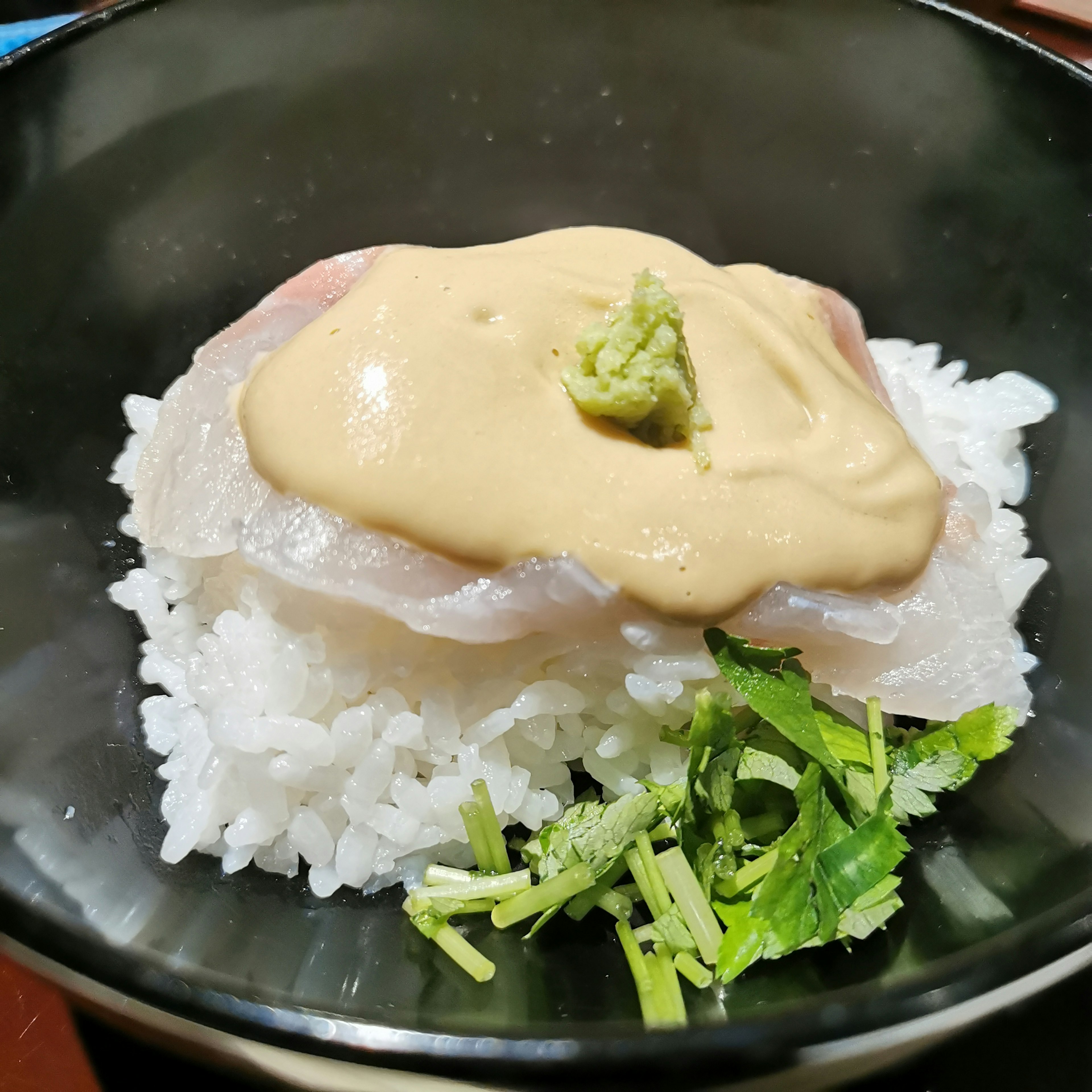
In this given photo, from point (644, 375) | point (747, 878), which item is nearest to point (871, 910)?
point (747, 878)

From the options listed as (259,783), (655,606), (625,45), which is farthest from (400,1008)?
(625,45)

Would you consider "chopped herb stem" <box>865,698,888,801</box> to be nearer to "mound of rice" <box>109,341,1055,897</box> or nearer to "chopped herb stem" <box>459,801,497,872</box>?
"mound of rice" <box>109,341,1055,897</box>

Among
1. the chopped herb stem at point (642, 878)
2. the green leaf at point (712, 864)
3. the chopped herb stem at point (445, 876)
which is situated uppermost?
the green leaf at point (712, 864)

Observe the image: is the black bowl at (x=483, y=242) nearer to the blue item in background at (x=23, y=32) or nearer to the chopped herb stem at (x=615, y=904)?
the chopped herb stem at (x=615, y=904)

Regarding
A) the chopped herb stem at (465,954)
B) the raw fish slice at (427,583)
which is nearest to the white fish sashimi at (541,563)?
the raw fish slice at (427,583)

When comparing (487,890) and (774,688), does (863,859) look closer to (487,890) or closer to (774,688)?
(774,688)

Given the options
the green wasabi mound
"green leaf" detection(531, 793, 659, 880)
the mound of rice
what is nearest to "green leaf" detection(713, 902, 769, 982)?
"green leaf" detection(531, 793, 659, 880)

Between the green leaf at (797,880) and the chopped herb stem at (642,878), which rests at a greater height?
the green leaf at (797,880)
